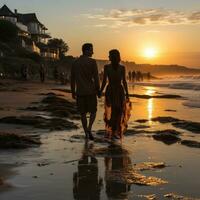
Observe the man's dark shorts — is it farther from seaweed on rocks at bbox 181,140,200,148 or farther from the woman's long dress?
seaweed on rocks at bbox 181,140,200,148

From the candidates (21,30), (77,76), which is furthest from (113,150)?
(21,30)

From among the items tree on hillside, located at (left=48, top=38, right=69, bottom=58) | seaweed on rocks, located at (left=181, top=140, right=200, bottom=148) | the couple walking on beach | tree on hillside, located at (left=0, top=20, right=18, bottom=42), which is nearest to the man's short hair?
the couple walking on beach

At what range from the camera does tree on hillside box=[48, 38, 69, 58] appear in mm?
130188

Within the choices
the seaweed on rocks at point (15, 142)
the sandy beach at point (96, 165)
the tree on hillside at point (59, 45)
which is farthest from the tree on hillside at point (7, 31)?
the seaweed on rocks at point (15, 142)

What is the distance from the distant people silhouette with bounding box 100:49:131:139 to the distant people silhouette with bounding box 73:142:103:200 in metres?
2.44

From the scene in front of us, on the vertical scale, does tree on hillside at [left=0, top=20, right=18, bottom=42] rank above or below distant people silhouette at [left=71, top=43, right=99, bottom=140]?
above

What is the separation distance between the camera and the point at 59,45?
136000 millimetres

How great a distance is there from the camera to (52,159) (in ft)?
22.0

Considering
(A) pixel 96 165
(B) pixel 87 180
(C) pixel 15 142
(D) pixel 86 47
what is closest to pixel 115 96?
(D) pixel 86 47

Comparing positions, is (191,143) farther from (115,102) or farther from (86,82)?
(86,82)

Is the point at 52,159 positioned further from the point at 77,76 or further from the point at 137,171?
the point at 77,76

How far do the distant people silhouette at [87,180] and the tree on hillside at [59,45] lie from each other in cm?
12240

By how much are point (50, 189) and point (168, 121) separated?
7929 mm

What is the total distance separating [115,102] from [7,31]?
241ft
